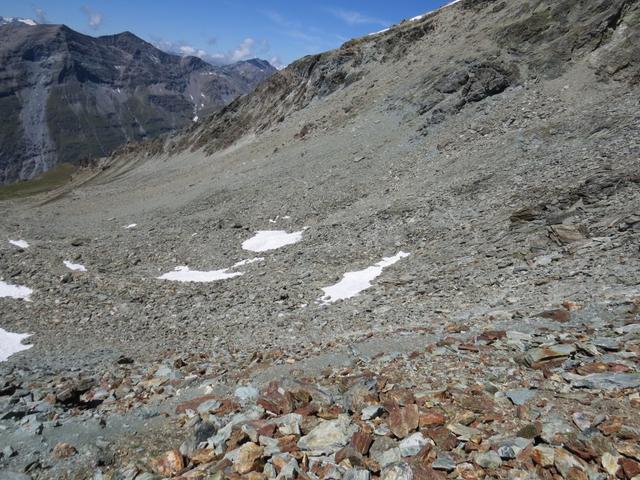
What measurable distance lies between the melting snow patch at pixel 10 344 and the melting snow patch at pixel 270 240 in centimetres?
1260

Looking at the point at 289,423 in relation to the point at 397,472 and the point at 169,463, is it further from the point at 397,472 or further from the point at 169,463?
the point at 397,472

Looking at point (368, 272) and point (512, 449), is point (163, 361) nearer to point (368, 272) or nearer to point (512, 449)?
point (368, 272)

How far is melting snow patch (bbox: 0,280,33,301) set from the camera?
20.7 metres

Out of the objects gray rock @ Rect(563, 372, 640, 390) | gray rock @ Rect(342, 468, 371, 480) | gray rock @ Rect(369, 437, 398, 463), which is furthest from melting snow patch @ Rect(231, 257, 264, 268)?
gray rock @ Rect(342, 468, 371, 480)

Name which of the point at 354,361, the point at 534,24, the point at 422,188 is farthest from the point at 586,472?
the point at 534,24

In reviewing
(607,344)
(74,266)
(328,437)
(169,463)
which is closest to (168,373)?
(169,463)

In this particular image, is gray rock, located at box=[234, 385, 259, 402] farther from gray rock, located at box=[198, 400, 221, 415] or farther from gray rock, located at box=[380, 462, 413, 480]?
gray rock, located at box=[380, 462, 413, 480]

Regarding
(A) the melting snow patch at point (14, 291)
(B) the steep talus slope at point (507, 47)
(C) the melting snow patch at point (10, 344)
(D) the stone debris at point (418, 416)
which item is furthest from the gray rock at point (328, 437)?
(B) the steep talus slope at point (507, 47)

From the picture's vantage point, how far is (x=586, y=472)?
17.1ft

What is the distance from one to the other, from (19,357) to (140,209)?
3263 centimetres

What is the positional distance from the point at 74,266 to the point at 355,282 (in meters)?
18.4

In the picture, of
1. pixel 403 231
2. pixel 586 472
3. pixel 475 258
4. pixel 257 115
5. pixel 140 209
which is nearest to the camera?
pixel 586 472

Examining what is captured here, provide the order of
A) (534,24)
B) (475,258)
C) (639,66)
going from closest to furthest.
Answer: (475,258), (639,66), (534,24)

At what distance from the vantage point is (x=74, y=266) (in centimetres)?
2620
